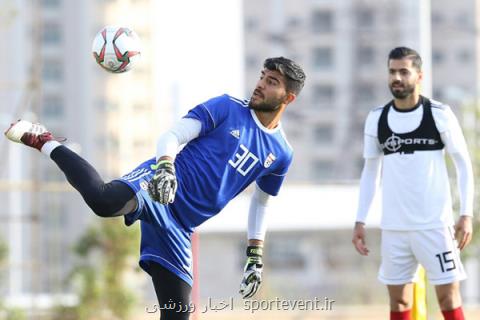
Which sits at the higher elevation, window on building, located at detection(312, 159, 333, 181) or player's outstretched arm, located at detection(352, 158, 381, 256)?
window on building, located at detection(312, 159, 333, 181)

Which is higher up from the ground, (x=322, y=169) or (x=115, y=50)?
(x=322, y=169)

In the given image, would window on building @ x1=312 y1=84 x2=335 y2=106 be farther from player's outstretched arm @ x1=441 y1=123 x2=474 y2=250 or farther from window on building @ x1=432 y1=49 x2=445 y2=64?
player's outstretched arm @ x1=441 y1=123 x2=474 y2=250

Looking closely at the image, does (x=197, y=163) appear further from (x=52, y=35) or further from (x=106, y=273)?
(x=52, y=35)

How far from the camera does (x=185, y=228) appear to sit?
19.9ft

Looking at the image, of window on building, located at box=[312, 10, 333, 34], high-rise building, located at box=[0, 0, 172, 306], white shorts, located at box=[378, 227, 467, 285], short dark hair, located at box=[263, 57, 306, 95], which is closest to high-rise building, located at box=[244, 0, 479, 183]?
window on building, located at box=[312, 10, 333, 34]

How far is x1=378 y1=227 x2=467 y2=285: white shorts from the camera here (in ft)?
21.9

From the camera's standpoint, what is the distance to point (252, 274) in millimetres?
6332

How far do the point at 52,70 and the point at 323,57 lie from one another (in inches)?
805

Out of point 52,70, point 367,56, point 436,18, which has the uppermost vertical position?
point 436,18

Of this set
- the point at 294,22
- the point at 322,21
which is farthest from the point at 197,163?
the point at 322,21

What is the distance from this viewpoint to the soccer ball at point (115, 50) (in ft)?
21.0

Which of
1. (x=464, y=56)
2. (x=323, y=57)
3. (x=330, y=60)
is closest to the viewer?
(x=323, y=57)

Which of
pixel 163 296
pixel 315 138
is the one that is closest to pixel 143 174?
pixel 163 296

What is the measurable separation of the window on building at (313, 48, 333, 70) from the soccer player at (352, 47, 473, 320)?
3283cm
